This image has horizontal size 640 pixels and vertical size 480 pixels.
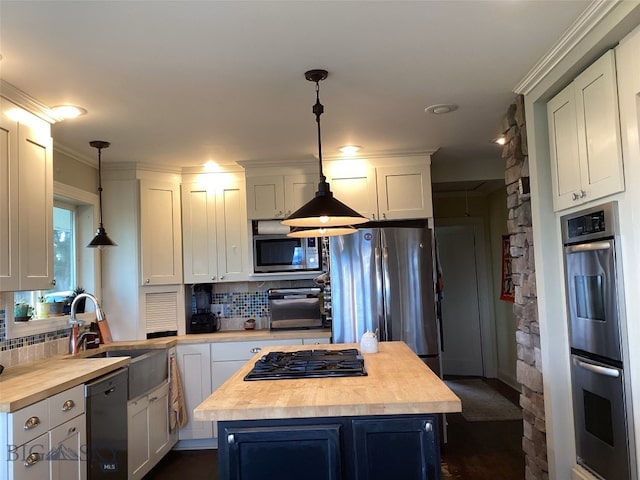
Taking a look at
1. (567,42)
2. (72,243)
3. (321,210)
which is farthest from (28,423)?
(567,42)

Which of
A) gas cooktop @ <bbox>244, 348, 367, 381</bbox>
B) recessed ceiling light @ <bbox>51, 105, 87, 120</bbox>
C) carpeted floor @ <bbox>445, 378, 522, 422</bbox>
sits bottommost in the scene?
carpeted floor @ <bbox>445, 378, 522, 422</bbox>

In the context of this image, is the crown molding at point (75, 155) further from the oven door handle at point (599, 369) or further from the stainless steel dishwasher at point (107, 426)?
the oven door handle at point (599, 369)

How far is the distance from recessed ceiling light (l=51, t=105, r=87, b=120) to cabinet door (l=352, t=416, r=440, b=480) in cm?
240

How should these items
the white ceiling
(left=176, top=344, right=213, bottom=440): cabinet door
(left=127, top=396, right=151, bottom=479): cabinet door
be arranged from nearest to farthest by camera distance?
the white ceiling < (left=127, top=396, right=151, bottom=479): cabinet door < (left=176, top=344, right=213, bottom=440): cabinet door

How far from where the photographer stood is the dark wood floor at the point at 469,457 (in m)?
3.34

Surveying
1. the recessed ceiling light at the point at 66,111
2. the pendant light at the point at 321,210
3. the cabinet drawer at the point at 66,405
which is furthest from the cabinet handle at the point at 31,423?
the recessed ceiling light at the point at 66,111

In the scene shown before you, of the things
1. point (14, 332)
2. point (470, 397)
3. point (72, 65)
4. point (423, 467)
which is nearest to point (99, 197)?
point (14, 332)

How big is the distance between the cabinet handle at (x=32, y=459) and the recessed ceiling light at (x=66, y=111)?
1.87 m

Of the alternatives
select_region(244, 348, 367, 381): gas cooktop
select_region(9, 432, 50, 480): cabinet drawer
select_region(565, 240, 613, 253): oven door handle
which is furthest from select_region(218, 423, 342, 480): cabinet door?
select_region(565, 240, 613, 253): oven door handle

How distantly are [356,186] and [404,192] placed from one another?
0.41m

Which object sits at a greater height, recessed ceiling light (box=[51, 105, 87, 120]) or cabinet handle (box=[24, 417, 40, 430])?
recessed ceiling light (box=[51, 105, 87, 120])

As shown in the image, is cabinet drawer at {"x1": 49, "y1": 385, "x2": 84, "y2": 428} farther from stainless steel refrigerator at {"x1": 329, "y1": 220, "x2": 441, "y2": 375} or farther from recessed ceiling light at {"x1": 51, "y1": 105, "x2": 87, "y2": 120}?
stainless steel refrigerator at {"x1": 329, "y1": 220, "x2": 441, "y2": 375}

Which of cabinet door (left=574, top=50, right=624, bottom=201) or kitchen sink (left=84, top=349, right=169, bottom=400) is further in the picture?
kitchen sink (left=84, top=349, right=169, bottom=400)

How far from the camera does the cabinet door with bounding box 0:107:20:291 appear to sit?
249cm
